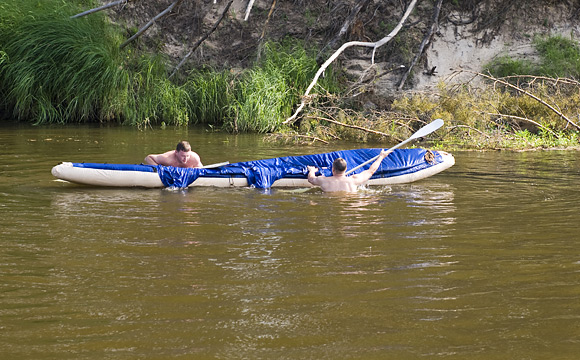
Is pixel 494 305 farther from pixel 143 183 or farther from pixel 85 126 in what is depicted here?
pixel 85 126

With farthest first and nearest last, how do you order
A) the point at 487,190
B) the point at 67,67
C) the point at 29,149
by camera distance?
the point at 67,67 → the point at 29,149 → the point at 487,190

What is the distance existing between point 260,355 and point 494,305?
1543mm

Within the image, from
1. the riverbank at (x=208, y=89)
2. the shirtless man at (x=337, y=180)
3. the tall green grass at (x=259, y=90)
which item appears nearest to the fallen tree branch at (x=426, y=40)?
the riverbank at (x=208, y=89)

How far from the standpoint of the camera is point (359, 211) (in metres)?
7.94

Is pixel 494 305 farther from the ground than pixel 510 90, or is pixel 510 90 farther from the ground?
pixel 510 90

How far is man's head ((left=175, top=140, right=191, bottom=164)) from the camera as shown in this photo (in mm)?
9703

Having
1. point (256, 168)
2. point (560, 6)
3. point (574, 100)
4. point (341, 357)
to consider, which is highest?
point (560, 6)

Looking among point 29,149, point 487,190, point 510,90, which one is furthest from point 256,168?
point 510,90

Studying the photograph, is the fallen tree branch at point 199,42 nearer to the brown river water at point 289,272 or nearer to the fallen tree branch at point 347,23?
the fallen tree branch at point 347,23

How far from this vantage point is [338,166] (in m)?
9.28

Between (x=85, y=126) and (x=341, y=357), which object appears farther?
(x=85, y=126)

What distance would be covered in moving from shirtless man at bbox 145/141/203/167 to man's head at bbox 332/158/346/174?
172 cm

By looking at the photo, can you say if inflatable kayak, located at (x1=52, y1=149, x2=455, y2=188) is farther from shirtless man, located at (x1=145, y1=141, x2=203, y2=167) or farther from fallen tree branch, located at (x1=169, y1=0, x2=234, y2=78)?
fallen tree branch, located at (x1=169, y1=0, x2=234, y2=78)

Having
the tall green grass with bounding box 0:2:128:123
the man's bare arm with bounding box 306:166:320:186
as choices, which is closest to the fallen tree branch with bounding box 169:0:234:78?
the tall green grass with bounding box 0:2:128:123
